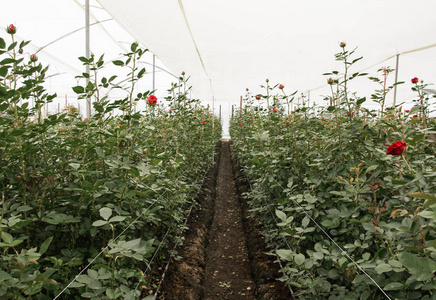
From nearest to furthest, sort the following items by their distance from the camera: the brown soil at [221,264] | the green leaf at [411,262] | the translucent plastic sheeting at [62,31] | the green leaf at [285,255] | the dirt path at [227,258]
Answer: the green leaf at [411,262] < the green leaf at [285,255] < the brown soil at [221,264] < the dirt path at [227,258] < the translucent plastic sheeting at [62,31]

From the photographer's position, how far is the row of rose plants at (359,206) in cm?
91

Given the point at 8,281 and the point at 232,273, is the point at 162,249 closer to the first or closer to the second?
the point at 232,273

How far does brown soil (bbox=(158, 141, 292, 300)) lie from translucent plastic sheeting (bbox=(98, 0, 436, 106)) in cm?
233

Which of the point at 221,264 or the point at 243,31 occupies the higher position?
the point at 243,31

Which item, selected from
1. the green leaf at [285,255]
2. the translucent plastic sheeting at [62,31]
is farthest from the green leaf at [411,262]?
the translucent plastic sheeting at [62,31]

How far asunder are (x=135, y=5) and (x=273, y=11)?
82.2 inches

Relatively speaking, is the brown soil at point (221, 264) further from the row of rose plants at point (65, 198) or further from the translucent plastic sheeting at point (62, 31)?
the translucent plastic sheeting at point (62, 31)

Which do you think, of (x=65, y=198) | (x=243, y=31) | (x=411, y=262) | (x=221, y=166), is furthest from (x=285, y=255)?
(x=221, y=166)

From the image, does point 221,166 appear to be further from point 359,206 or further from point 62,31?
point 359,206

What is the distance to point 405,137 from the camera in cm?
121

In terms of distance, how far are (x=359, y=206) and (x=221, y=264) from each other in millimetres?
1770

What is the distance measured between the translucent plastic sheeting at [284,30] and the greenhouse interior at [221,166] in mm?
36

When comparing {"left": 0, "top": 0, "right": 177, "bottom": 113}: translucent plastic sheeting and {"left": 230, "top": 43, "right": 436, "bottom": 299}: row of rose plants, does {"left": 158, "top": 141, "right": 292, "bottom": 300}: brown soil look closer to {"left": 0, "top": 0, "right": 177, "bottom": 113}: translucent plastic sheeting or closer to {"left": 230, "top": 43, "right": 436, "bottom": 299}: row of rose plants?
{"left": 230, "top": 43, "right": 436, "bottom": 299}: row of rose plants

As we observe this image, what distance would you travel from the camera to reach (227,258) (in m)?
2.75
